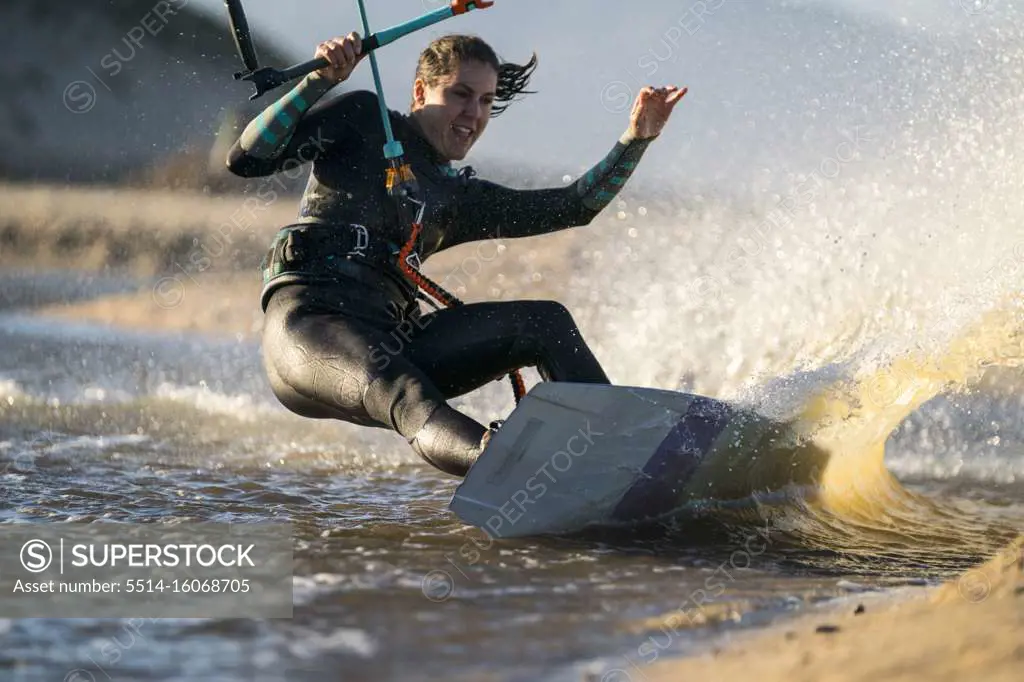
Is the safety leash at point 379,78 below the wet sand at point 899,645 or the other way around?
the other way around

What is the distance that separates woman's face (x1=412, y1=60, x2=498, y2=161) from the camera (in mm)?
3541

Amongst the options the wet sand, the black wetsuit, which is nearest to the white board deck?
the black wetsuit

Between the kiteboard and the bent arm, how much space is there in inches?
38.1

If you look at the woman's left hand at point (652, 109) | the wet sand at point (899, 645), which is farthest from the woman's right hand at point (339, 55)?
the wet sand at point (899, 645)

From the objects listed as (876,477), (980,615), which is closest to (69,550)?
(980,615)

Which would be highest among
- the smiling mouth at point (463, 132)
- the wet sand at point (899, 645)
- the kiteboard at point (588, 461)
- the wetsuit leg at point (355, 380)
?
the smiling mouth at point (463, 132)

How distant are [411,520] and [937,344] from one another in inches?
63.3

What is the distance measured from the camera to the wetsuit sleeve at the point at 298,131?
3.23m

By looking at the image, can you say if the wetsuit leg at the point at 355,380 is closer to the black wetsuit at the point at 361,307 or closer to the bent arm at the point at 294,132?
the black wetsuit at the point at 361,307

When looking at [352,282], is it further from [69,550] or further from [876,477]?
[876,477]

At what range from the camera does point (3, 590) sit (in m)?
2.35

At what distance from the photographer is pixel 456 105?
3549 millimetres

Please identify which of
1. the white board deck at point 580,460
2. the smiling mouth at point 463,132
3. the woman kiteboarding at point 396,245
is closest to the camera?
the white board deck at point 580,460

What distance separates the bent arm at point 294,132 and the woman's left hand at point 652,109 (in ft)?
2.58
